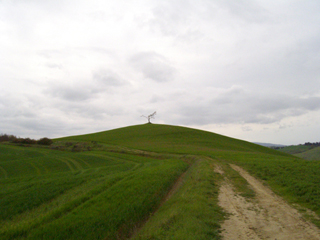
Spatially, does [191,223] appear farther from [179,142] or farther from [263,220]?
[179,142]

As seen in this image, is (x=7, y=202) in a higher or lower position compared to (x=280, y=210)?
lower

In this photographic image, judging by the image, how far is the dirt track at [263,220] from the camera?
7926 millimetres

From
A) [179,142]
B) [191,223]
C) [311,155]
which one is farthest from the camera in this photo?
[311,155]

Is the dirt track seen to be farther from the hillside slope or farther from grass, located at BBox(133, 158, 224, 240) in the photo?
the hillside slope

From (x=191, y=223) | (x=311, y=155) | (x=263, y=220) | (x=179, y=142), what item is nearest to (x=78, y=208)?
(x=191, y=223)

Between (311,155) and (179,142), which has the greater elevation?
(179,142)

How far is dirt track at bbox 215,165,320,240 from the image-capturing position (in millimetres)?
7926

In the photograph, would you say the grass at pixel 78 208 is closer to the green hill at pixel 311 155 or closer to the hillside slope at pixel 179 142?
the hillside slope at pixel 179 142

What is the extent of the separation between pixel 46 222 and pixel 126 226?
4.22m

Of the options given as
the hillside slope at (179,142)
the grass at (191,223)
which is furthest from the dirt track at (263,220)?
the hillside slope at (179,142)

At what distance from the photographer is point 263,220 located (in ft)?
31.2

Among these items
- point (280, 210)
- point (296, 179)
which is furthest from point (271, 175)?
point (280, 210)

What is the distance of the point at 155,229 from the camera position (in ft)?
30.3

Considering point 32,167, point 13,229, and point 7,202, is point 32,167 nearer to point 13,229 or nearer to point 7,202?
point 7,202
